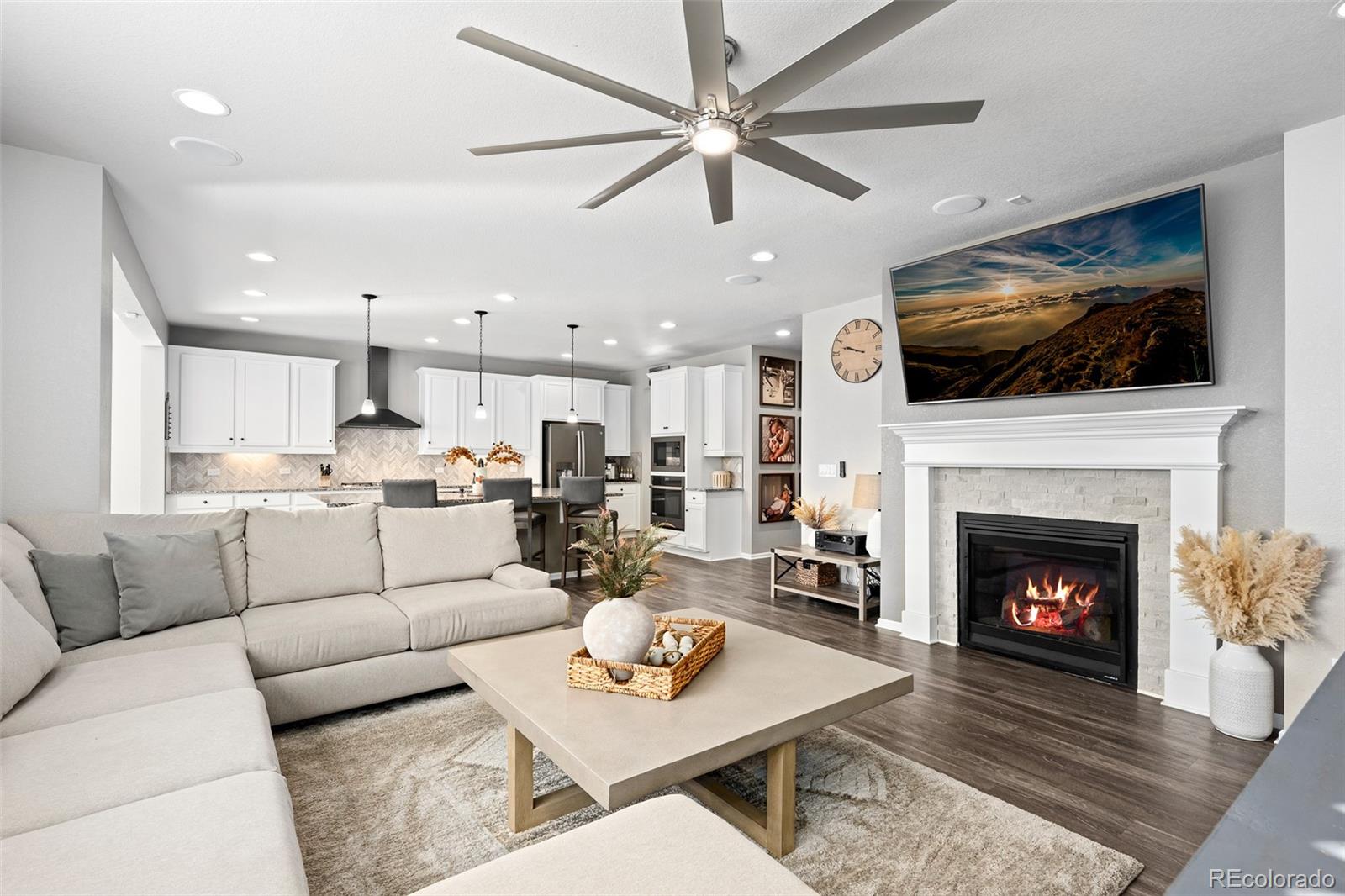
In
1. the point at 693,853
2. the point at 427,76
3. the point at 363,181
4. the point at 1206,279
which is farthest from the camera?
the point at 363,181

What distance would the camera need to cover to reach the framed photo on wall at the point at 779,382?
759 cm

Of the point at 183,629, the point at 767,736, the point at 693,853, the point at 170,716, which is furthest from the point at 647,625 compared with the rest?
the point at 183,629

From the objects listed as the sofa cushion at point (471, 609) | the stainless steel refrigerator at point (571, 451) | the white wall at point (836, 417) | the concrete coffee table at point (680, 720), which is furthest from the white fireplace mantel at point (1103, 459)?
the stainless steel refrigerator at point (571, 451)

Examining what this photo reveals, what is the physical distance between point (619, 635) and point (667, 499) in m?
6.30

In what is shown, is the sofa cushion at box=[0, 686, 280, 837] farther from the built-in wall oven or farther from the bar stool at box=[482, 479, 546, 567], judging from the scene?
the built-in wall oven

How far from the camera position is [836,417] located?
5703 mm

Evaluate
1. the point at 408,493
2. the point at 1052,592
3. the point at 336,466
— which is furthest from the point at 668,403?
the point at 1052,592

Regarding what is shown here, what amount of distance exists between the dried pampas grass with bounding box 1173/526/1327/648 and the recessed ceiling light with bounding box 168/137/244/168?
4715 mm

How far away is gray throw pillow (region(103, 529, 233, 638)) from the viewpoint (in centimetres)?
260

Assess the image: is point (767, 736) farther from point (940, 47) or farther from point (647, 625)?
point (940, 47)

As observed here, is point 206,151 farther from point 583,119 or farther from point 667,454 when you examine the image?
point 667,454

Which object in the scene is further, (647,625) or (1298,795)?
(647,625)

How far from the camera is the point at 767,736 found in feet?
5.78

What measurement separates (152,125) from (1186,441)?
489 cm
